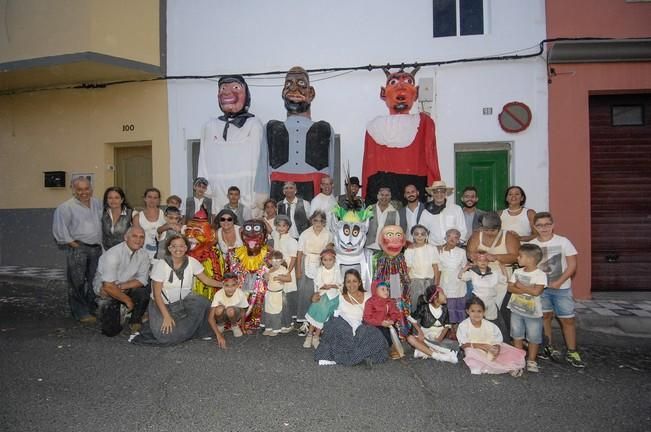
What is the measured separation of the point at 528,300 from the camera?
444cm

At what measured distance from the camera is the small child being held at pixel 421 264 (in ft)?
16.6

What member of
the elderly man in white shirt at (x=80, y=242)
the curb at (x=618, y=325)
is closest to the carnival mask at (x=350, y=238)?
the curb at (x=618, y=325)

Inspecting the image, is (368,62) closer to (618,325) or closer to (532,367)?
(618,325)

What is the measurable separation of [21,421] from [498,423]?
3.00m

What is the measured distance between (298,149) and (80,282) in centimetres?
305

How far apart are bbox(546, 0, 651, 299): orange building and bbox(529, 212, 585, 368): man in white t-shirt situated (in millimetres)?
2969

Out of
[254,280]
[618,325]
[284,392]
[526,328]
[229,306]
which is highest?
[254,280]

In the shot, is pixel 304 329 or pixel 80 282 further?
pixel 80 282

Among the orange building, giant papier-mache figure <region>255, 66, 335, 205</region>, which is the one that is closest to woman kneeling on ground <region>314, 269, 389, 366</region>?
giant papier-mache figure <region>255, 66, 335, 205</region>

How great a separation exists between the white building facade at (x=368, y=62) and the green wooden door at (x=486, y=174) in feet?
0.29

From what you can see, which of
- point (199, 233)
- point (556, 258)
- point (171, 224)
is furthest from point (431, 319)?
point (171, 224)

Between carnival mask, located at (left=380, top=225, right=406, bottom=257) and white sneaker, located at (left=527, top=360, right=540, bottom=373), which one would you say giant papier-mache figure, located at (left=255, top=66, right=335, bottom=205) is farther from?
white sneaker, located at (left=527, top=360, right=540, bottom=373)

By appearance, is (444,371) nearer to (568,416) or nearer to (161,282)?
(568,416)

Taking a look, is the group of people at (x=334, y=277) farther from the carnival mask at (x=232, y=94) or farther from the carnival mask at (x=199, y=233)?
the carnival mask at (x=232, y=94)
